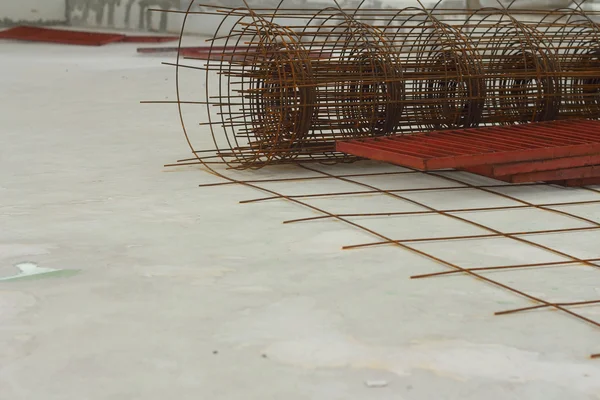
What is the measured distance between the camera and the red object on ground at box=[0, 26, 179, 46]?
13906mm

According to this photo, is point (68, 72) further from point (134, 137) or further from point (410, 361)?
point (410, 361)

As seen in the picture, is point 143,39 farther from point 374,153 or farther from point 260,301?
point 260,301

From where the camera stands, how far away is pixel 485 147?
4.19 m

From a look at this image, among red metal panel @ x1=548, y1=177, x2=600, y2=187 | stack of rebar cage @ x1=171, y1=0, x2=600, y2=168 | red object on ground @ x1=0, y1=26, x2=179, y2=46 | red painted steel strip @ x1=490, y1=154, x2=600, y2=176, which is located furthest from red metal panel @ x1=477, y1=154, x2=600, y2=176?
red object on ground @ x1=0, y1=26, x2=179, y2=46

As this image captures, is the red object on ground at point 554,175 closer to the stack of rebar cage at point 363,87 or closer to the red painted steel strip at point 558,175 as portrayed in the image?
the red painted steel strip at point 558,175

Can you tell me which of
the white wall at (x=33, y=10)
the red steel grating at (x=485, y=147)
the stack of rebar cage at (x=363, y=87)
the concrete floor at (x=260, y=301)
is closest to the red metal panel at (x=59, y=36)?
the white wall at (x=33, y=10)

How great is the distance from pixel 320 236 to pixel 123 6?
1249 cm

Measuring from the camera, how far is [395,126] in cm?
476

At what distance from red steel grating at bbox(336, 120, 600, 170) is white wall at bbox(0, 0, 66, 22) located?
1209 centimetres

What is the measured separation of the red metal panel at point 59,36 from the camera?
1387cm

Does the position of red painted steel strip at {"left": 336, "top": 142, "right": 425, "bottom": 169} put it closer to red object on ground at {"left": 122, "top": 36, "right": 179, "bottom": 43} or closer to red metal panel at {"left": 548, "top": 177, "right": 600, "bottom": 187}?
red metal panel at {"left": 548, "top": 177, "right": 600, "bottom": 187}

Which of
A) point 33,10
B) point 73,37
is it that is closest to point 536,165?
point 73,37

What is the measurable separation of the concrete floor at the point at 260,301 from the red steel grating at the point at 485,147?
0.19m

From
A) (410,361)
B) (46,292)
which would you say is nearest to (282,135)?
(46,292)
